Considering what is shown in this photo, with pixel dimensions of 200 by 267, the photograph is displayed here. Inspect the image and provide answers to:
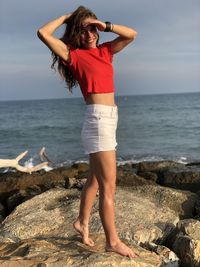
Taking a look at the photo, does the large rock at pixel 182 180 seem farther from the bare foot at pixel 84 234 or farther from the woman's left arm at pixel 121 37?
the woman's left arm at pixel 121 37

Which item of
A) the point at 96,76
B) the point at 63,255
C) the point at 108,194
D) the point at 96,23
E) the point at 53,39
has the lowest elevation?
the point at 63,255

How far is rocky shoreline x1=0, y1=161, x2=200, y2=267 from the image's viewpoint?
168 inches

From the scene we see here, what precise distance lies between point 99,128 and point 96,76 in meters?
0.50

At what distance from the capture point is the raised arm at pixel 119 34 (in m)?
4.17

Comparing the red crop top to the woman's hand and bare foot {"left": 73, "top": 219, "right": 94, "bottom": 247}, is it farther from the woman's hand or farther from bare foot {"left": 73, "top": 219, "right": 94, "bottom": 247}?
bare foot {"left": 73, "top": 219, "right": 94, "bottom": 247}

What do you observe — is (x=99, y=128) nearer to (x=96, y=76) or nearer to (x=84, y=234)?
(x=96, y=76)

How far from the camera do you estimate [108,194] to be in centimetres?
439

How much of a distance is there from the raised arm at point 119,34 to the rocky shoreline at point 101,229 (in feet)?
6.78

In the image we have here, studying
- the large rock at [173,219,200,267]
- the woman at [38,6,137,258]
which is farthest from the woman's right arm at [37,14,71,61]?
the large rock at [173,219,200,267]

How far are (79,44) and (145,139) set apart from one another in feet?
91.0

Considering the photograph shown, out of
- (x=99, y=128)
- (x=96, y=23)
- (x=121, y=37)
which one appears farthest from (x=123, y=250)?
(x=96, y=23)

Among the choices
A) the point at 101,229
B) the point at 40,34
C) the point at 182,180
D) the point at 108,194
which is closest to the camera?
the point at 40,34

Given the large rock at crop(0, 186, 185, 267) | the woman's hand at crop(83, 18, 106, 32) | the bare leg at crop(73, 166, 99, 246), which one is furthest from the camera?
the bare leg at crop(73, 166, 99, 246)

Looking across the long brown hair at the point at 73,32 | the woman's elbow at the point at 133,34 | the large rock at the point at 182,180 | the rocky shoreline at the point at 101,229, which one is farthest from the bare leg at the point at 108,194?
the large rock at the point at 182,180
